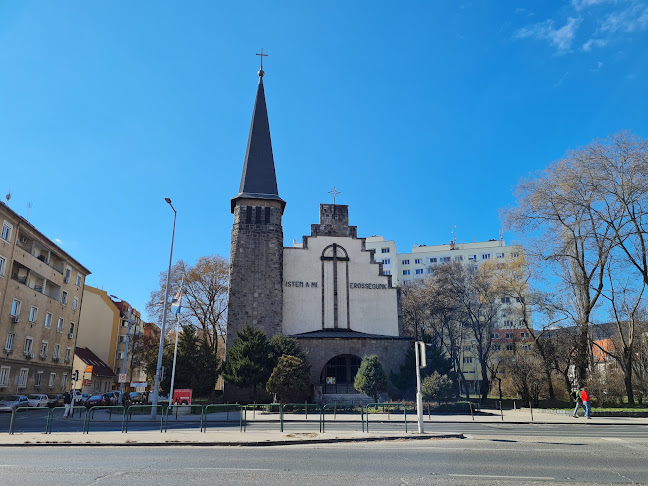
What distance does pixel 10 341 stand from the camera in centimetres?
3497

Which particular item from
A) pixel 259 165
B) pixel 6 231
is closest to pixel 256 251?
pixel 259 165

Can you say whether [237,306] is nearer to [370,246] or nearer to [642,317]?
[642,317]

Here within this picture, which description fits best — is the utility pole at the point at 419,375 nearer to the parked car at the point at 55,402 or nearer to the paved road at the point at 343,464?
the paved road at the point at 343,464

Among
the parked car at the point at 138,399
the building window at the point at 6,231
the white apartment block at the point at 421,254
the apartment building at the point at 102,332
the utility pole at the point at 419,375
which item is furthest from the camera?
the white apartment block at the point at 421,254

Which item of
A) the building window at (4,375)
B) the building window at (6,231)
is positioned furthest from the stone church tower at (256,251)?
the building window at (6,231)

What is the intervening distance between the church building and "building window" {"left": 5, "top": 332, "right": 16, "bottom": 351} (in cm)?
1554

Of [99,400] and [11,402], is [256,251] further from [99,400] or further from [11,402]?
[11,402]

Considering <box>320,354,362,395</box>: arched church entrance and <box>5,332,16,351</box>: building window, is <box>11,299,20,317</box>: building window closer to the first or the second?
<box>5,332,16,351</box>: building window

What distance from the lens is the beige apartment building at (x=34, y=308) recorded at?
3419 cm

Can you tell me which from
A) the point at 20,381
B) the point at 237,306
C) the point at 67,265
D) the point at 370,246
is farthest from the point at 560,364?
the point at 370,246

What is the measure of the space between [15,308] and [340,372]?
25.0 m

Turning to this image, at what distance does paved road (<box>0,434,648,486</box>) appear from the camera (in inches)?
330

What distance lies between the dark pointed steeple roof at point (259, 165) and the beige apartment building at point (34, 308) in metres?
16.9

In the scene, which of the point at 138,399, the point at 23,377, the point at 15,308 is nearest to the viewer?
the point at 15,308
